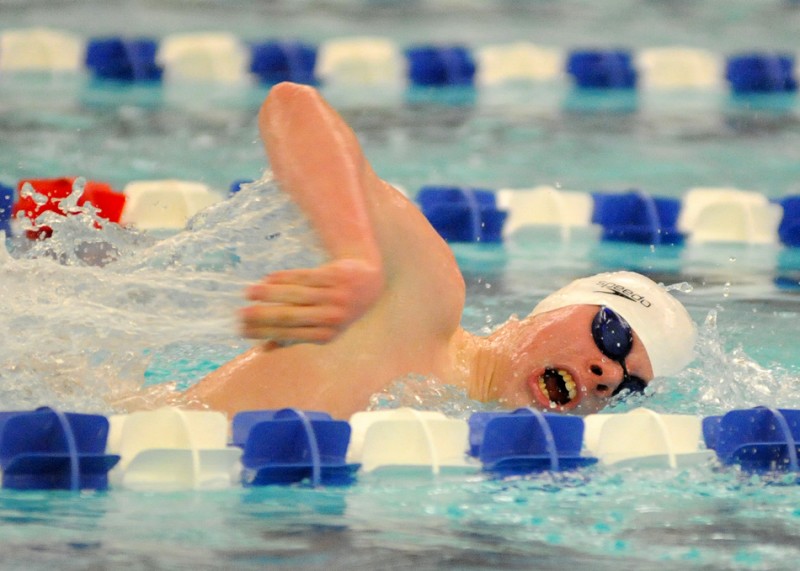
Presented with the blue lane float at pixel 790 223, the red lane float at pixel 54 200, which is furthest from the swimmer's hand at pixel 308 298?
the blue lane float at pixel 790 223

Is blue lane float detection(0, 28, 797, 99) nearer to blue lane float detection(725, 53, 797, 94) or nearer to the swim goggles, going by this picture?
blue lane float detection(725, 53, 797, 94)

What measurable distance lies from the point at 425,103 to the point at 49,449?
5256 mm

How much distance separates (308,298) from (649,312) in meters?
0.93

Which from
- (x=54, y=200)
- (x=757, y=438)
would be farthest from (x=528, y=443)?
(x=54, y=200)

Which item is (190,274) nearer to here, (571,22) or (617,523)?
(617,523)

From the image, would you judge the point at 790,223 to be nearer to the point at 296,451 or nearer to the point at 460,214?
the point at 460,214

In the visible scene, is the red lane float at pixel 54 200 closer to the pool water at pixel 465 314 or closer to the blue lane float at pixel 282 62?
the pool water at pixel 465 314

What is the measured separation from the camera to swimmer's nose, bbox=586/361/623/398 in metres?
2.98

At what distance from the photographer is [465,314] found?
13.9 feet

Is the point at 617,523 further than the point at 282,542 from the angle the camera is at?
Yes

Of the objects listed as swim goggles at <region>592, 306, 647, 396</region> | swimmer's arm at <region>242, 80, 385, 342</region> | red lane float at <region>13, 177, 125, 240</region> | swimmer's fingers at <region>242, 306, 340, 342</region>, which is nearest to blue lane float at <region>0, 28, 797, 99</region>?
red lane float at <region>13, 177, 125, 240</region>

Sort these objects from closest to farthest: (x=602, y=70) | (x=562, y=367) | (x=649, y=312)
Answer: (x=562, y=367) < (x=649, y=312) < (x=602, y=70)

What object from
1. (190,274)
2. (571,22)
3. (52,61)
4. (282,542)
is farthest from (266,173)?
(571,22)

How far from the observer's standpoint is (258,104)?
23.9ft
